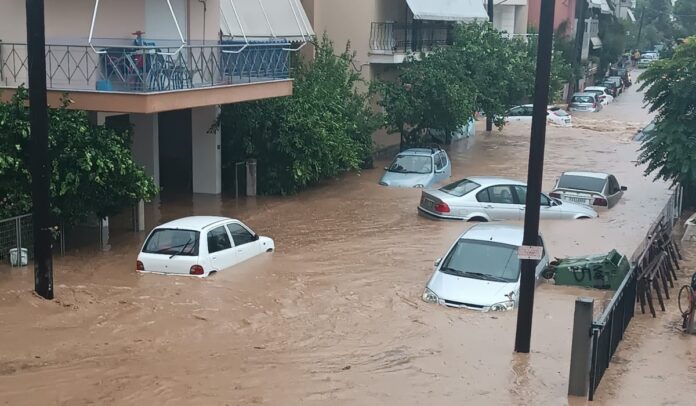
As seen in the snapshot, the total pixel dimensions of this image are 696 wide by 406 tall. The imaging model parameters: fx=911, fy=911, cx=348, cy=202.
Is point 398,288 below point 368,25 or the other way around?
below

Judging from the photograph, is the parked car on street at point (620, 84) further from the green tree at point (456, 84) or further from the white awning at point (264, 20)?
the white awning at point (264, 20)

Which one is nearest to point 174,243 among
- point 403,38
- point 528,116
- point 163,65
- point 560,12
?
point 163,65

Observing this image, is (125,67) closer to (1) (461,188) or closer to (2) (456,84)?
(1) (461,188)

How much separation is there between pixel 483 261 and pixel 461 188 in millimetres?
7537

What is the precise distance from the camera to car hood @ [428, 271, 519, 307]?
1421cm

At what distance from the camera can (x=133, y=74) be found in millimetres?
17859

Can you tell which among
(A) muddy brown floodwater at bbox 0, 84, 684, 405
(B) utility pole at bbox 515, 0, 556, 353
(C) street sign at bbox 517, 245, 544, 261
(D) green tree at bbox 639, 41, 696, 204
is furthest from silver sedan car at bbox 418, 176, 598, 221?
(C) street sign at bbox 517, 245, 544, 261

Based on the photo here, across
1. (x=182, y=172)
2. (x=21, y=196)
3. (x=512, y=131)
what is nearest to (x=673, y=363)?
(x=21, y=196)

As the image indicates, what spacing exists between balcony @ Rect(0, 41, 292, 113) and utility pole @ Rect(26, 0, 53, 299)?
384 centimetres

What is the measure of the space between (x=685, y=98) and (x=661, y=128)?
1039 millimetres

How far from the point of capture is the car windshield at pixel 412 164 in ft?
92.3

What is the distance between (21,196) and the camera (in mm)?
16781

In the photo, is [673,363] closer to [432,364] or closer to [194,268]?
[432,364]

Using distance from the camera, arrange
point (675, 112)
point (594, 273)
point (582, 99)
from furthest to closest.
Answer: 1. point (582, 99)
2. point (675, 112)
3. point (594, 273)
